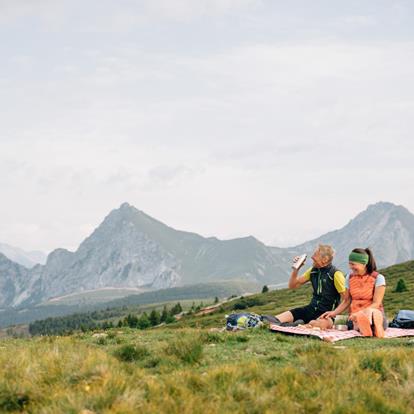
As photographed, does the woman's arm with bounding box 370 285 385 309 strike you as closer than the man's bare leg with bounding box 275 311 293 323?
Yes

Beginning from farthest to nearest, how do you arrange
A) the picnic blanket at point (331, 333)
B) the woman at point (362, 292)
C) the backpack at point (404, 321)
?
the backpack at point (404, 321) → the woman at point (362, 292) → the picnic blanket at point (331, 333)

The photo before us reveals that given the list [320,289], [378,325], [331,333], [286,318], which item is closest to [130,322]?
[286,318]

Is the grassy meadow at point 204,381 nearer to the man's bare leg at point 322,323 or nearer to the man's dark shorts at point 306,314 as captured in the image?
the man's bare leg at point 322,323

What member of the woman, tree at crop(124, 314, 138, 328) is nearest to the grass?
the woman

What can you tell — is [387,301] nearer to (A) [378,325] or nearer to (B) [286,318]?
(B) [286,318]

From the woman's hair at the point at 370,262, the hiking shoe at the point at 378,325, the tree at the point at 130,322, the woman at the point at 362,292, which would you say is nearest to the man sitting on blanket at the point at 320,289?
the woman at the point at 362,292

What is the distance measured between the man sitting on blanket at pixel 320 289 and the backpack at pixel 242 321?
2.24 feet

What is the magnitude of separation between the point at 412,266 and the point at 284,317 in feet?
316

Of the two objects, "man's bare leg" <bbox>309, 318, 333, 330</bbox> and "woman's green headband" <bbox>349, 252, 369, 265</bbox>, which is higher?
"woman's green headband" <bbox>349, 252, 369, 265</bbox>

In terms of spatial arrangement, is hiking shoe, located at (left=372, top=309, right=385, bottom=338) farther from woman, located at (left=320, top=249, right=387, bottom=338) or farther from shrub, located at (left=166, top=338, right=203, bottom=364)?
shrub, located at (left=166, top=338, right=203, bottom=364)

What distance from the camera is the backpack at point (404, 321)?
703 inches

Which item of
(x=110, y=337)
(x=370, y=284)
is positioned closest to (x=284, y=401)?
(x=370, y=284)

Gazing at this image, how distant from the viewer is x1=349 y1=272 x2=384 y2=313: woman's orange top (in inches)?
640

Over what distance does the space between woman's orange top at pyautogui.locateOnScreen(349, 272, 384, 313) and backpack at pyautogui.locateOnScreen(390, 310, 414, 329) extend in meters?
2.36
